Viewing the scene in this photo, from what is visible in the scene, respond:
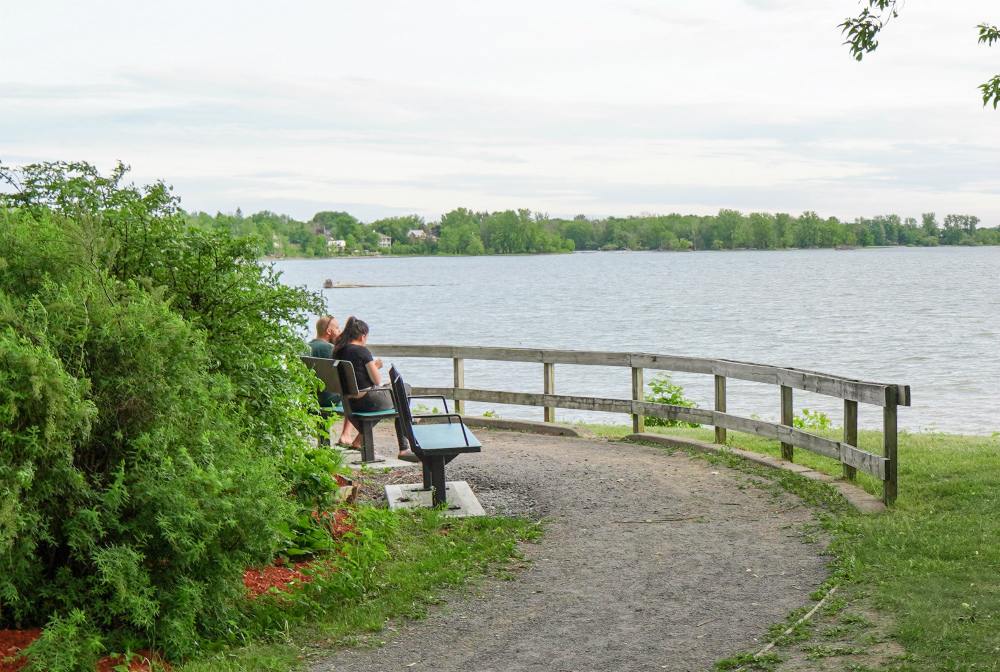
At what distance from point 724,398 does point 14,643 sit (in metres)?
7.14

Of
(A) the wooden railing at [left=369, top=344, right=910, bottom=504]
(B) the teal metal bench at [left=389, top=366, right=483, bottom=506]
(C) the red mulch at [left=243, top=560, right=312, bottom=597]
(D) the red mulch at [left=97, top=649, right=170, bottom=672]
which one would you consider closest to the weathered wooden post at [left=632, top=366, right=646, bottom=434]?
(A) the wooden railing at [left=369, top=344, right=910, bottom=504]

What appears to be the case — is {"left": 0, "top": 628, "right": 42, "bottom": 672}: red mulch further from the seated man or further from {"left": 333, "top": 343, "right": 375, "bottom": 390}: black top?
the seated man

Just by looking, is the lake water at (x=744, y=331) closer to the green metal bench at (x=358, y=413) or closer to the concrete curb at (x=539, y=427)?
the green metal bench at (x=358, y=413)

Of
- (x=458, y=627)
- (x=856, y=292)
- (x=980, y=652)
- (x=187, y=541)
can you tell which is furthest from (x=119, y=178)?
(x=856, y=292)

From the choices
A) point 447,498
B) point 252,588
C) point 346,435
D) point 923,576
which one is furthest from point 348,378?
point 923,576

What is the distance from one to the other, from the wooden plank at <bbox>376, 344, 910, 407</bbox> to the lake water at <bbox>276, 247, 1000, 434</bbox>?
3922mm

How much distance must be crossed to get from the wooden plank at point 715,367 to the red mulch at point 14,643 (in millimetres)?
5933

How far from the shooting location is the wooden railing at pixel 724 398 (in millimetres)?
7496

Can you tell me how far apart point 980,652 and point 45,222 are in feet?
17.6

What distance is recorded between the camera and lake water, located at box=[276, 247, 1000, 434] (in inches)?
938

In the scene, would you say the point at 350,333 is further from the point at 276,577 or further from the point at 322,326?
the point at 276,577

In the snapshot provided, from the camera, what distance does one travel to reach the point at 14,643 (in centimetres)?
448

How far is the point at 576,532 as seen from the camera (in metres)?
7.29

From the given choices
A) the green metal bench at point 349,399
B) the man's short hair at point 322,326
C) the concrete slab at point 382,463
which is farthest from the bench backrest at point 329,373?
the man's short hair at point 322,326
